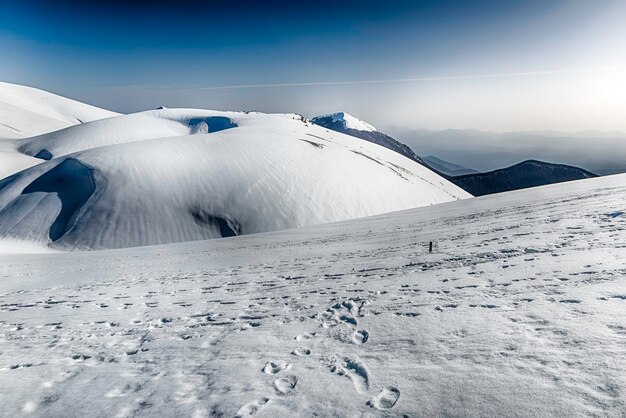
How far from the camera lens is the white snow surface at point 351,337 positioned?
3410 mm

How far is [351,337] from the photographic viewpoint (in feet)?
16.2

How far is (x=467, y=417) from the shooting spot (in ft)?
9.82

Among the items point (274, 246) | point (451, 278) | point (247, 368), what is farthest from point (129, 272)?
point (451, 278)

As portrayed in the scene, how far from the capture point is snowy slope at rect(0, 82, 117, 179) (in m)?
40.1

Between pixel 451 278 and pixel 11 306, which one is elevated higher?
pixel 451 278

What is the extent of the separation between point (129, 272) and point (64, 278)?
6.16 feet

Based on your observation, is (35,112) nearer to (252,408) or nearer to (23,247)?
(23,247)

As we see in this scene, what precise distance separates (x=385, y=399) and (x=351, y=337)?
1.54 meters

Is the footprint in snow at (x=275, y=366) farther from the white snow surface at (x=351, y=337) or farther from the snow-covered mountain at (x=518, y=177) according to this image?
the snow-covered mountain at (x=518, y=177)

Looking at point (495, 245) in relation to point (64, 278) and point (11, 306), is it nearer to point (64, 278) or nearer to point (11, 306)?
point (11, 306)

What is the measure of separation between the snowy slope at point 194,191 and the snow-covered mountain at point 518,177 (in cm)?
14173

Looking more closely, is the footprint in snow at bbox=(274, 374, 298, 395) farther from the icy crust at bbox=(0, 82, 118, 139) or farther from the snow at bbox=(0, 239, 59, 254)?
the icy crust at bbox=(0, 82, 118, 139)

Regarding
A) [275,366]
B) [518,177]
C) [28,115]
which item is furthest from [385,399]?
[518,177]

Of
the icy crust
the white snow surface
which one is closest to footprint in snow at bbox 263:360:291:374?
the white snow surface
